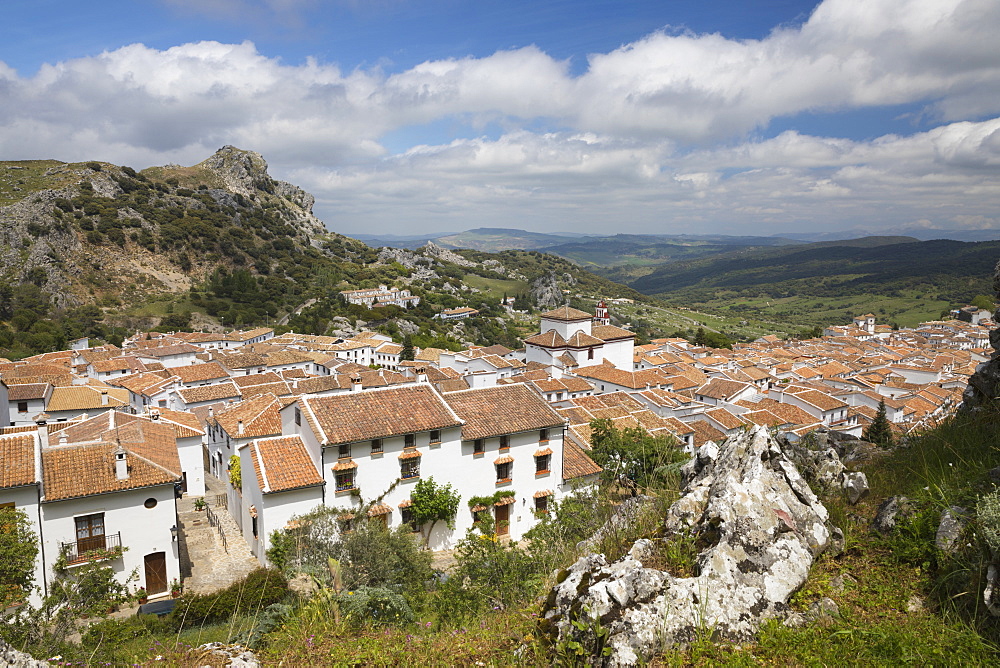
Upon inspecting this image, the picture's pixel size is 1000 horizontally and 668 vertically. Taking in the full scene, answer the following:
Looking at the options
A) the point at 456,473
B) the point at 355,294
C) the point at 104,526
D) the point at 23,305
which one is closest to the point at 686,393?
the point at 456,473

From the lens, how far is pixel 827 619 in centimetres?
484

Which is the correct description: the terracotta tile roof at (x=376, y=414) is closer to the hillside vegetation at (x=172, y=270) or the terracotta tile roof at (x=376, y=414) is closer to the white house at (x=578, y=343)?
the white house at (x=578, y=343)

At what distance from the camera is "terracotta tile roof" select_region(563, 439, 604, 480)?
24.8 metres

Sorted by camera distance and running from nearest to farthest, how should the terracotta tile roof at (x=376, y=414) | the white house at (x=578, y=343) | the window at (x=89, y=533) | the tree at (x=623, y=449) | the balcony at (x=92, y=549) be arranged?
the balcony at (x=92, y=549) → the window at (x=89, y=533) → the terracotta tile roof at (x=376, y=414) → the tree at (x=623, y=449) → the white house at (x=578, y=343)

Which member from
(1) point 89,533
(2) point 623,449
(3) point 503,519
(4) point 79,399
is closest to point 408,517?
(3) point 503,519

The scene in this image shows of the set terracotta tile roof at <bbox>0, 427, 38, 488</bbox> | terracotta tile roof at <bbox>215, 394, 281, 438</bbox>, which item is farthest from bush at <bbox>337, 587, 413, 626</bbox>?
terracotta tile roof at <bbox>215, 394, 281, 438</bbox>

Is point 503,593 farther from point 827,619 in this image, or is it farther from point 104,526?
point 104,526

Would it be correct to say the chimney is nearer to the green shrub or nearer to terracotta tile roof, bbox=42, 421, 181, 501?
terracotta tile roof, bbox=42, 421, 181, 501

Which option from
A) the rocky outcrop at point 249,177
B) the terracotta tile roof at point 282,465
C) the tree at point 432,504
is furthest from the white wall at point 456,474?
the rocky outcrop at point 249,177

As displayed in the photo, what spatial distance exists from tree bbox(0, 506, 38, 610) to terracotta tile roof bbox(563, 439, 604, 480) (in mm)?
18695

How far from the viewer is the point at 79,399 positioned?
3941 cm

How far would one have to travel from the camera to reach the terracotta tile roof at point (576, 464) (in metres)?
24.8

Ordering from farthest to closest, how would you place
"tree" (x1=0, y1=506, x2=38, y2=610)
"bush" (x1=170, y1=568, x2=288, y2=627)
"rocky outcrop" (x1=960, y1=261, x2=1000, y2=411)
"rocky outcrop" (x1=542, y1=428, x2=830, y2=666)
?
"bush" (x1=170, y1=568, x2=288, y2=627), "tree" (x1=0, y1=506, x2=38, y2=610), "rocky outcrop" (x1=960, y1=261, x2=1000, y2=411), "rocky outcrop" (x1=542, y1=428, x2=830, y2=666)

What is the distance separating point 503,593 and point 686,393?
5110 cm
